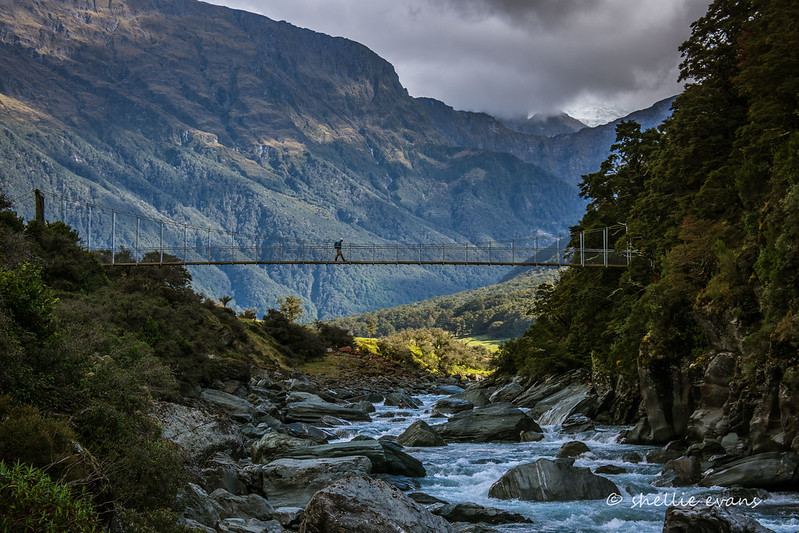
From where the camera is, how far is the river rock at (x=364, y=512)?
9469 mm

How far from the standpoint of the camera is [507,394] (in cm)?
4072

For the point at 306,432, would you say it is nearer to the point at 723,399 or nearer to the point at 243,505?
the point at 243,505

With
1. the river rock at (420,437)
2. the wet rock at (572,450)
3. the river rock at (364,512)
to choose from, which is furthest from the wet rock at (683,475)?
the river rock at (420,437)

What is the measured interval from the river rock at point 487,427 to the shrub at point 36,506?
19.4 metres

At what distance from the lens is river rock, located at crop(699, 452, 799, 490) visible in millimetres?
14961

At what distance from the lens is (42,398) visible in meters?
11.3

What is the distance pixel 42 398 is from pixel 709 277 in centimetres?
2023

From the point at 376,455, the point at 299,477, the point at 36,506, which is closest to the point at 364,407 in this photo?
the point at 376,455

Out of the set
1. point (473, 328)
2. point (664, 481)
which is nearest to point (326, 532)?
point (664, 481)

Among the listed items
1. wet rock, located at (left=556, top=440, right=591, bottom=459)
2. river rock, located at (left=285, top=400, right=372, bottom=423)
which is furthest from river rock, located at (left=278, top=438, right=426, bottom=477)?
river rock, located at (left=285, top=400, right=372, bottom=423)

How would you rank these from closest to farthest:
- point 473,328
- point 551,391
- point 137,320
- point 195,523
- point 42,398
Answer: point 195,523 → point 42,398 → point 137,320 → point 551,391 → point 473,328

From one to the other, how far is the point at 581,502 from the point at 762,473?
3.91 metres

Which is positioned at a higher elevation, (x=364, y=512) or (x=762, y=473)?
(x=364, y=512)

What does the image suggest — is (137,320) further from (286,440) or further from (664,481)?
(664,481)
